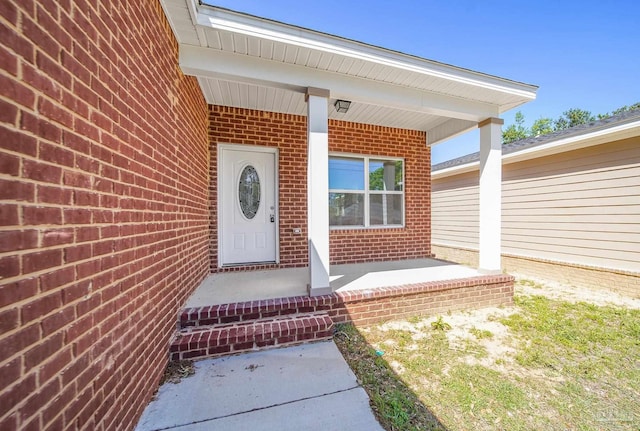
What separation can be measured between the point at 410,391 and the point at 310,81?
10.3 feet

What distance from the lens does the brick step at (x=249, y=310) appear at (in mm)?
2414

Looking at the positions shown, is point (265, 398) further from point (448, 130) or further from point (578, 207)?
point (578, 207)

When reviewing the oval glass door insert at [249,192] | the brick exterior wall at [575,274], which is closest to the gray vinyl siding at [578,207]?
the brick exterior wall at [575,274]

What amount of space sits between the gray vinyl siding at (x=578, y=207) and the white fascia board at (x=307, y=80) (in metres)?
3.05

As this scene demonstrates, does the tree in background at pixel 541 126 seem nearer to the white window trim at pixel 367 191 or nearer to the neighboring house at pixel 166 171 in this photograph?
the neighboring house at pixel 166 171

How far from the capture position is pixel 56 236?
0.97m

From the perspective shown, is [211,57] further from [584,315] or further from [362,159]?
[584,315]

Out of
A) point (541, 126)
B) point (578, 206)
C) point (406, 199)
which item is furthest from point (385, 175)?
point (541, 126)

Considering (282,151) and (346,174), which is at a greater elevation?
(282,151)

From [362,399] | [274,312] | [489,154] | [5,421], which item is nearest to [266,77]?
[274,312]

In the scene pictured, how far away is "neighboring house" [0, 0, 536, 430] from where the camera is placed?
2.81ft

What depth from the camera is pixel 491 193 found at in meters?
3.69

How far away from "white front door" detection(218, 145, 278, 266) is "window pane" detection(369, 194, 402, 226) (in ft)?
6.64

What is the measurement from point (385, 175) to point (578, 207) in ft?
12.3
